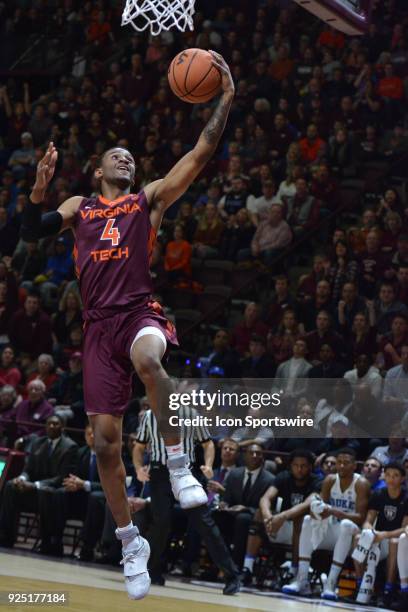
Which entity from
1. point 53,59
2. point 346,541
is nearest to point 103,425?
point 346,541

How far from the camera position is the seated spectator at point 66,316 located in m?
15.6

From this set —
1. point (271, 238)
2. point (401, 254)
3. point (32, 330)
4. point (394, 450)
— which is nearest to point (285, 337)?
point (401, 254)

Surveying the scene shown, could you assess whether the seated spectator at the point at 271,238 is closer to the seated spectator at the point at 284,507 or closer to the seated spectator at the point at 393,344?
the seated spectator at the point at 393,344

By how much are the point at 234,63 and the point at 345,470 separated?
8645 mm

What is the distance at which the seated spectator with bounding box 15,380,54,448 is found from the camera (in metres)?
13.6

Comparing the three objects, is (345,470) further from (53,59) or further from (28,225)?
(53,59)

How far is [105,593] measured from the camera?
340 inches

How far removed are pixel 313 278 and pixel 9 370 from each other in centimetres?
408

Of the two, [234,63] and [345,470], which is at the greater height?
[234,63]

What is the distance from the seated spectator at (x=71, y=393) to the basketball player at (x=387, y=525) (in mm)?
4093

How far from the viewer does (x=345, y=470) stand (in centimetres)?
1105

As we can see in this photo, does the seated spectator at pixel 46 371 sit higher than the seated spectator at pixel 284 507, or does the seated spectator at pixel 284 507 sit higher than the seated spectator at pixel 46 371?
the seated spectator at pixel 46 371

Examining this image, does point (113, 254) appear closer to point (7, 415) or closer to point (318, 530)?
point (318, 530)

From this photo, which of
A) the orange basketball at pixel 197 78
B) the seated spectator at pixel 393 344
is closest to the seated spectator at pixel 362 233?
the seated spectator at pixel 393 344
